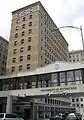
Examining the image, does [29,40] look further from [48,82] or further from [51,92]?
[51,92]

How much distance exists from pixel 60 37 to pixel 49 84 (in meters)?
56.6

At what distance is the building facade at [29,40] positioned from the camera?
56.7m

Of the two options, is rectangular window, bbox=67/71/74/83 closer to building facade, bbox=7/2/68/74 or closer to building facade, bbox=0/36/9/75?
building facade, bbox=7/2/68/74

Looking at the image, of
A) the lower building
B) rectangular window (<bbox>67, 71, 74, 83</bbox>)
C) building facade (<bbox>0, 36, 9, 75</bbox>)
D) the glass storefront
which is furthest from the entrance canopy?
building facade (<bbox>0, 36, 9, 75</bbox>)

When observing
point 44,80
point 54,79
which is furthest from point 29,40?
point 54,79

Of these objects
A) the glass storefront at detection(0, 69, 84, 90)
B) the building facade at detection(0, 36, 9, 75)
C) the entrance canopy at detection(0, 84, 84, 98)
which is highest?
the building facade at detection(0, 36, 9, 75)

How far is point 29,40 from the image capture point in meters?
59.1

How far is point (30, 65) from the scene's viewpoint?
55344mm

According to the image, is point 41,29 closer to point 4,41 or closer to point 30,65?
point 30,65

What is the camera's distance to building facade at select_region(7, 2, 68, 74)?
2231 inches

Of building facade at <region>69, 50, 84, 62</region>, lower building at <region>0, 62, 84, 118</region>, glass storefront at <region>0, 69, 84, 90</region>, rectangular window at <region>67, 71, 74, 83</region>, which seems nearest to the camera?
lower building at <region>0, 62, 84, 118</region>

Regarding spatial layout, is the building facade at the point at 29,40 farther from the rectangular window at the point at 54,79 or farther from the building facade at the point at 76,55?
the building facade at the point at 76,55

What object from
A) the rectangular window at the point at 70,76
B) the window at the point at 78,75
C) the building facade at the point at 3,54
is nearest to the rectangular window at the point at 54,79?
the rectangular window at the point at 70,76

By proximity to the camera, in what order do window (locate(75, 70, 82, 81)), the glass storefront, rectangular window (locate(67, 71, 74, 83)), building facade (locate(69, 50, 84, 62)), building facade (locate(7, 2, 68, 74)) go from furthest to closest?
building facade (locate(69, 50, 84, 62)) → building facade (locate(7, 2, 68, 74)) → rectangular window (locate(67, 71, 74, 83)) → the glass storefront → window (locate(75, 70, 82, 81))
